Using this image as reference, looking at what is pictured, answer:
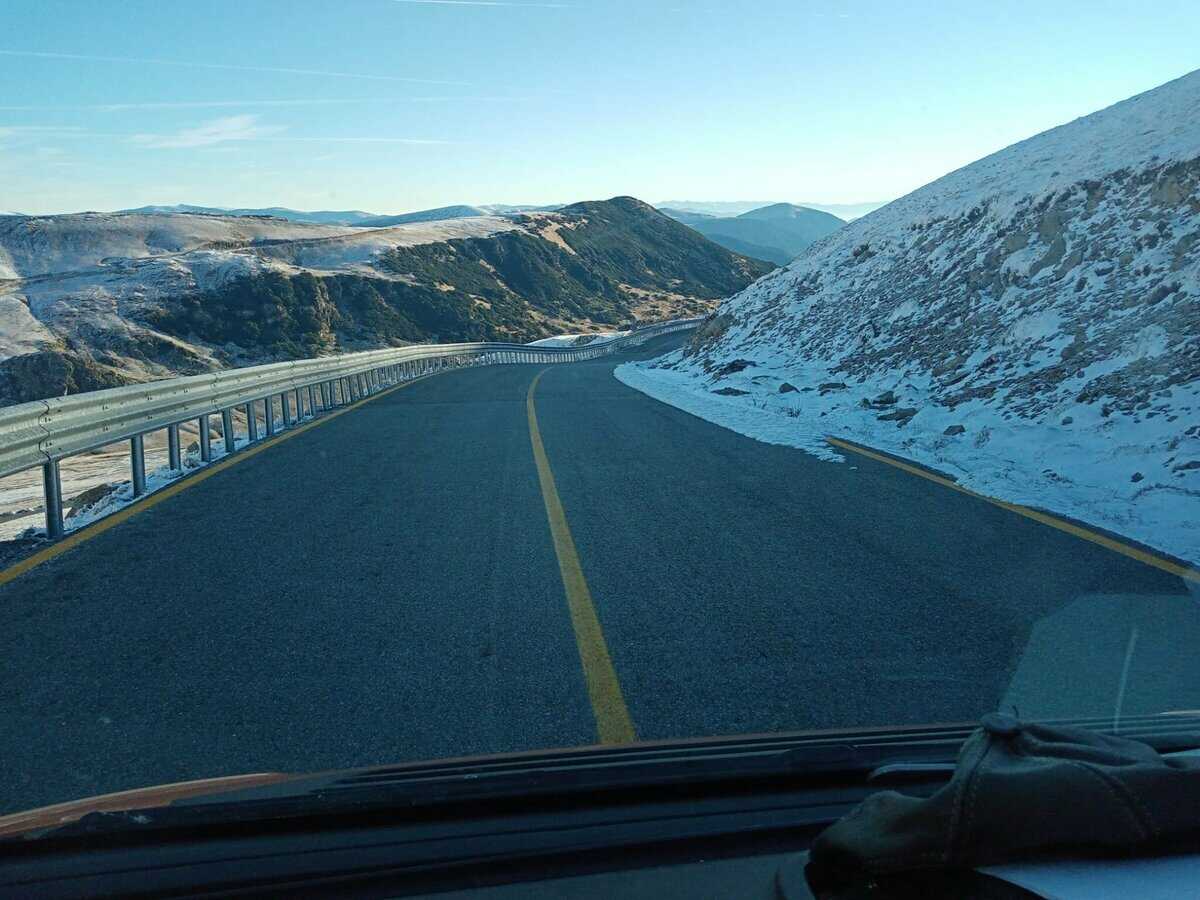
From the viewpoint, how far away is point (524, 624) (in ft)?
17.8

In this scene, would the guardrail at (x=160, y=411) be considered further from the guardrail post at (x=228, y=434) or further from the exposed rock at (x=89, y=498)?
the exposed rock at (x=89, y=498)

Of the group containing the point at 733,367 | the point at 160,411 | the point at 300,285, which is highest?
the point at 300,285

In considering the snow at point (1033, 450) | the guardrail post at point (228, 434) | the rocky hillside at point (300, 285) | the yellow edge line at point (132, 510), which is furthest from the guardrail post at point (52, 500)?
the rocky hillside at point (300, 285)

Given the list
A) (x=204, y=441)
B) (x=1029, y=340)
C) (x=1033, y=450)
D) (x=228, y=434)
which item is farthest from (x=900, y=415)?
(x=204, y=441)

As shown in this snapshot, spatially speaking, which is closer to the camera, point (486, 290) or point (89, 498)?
point (89, 498)

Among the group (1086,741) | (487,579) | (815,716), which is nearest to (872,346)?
(487,579)

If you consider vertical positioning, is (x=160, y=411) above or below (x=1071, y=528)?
above

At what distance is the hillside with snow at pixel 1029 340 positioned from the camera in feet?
33.0

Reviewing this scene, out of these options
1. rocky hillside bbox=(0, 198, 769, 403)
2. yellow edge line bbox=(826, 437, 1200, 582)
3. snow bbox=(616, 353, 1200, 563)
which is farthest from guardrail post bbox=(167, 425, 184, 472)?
rocky hillside bbox=(0, 198, 769, 403)

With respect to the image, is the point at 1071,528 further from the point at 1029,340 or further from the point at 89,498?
the point at 89,498

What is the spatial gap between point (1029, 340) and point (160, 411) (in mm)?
12521

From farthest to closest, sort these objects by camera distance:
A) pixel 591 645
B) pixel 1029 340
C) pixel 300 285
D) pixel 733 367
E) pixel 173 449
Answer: pixel 300 285
pixel 733 367
pixel 1029 340
pixel 173 449
pixel 591 645

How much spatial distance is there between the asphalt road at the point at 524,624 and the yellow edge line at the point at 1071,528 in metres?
0.14

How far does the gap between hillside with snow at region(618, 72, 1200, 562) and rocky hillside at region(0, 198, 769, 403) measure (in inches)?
953
